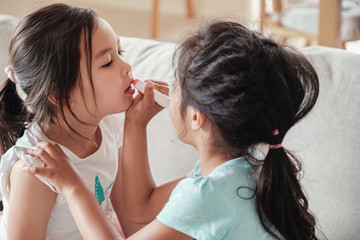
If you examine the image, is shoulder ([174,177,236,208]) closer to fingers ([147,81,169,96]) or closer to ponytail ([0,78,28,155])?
fingers ([147,81,169,96])

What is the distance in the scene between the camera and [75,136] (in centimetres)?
122

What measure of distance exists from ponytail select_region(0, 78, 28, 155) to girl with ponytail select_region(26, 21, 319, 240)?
0.42 metres

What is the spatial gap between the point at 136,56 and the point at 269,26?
4.81 ft

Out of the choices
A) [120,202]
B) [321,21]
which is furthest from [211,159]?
[321,21]

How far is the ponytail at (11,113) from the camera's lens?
48.4 inches

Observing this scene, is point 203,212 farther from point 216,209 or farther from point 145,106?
point 145,106

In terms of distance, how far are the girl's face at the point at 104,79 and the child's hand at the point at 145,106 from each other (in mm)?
30

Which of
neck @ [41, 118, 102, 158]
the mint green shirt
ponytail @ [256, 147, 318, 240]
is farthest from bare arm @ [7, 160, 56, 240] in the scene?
ponytail @ [256, 147, 318, 240]

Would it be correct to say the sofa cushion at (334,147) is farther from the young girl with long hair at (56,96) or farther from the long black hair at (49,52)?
the long black hair at (49,52)

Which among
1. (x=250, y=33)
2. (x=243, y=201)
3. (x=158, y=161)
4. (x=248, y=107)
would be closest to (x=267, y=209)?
(x=243, y=201)

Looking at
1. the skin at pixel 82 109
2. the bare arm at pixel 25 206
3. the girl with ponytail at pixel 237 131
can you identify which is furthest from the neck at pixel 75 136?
the girl with ponytail at pixel 237 131

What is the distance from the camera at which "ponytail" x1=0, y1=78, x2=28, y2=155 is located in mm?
1230

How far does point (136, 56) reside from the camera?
1536 millimetres

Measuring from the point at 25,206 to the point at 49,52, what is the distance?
32cm
